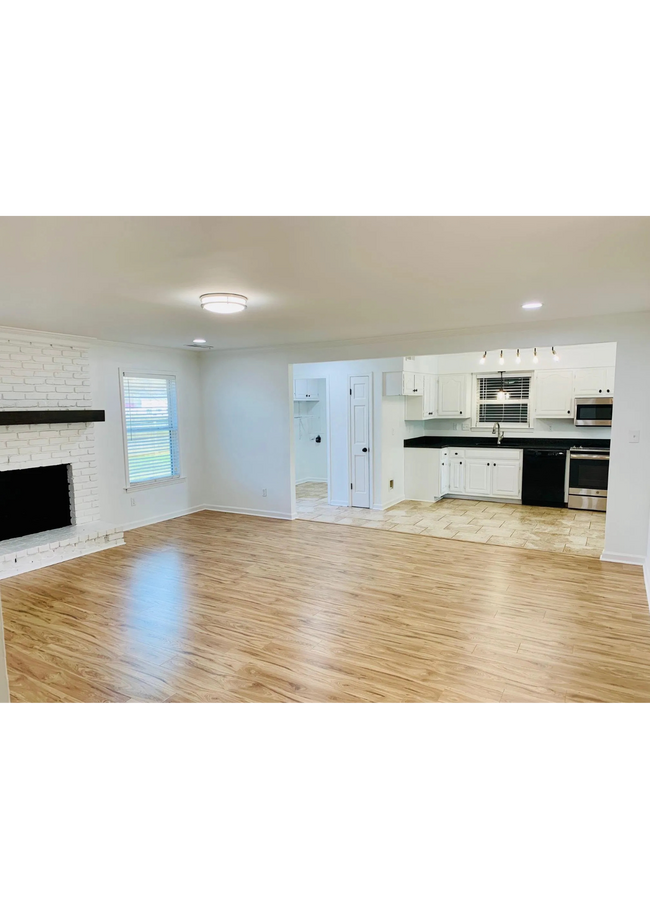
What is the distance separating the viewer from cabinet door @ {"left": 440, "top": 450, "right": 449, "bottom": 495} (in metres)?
7.58

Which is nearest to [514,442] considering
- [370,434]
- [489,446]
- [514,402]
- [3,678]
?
[489,446]

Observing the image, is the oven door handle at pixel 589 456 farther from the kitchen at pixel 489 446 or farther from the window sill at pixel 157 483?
the window sill at pixel 157 483

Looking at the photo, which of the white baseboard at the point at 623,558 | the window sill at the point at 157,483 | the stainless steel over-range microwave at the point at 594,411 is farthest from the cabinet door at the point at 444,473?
the window sill at the point at 157,483

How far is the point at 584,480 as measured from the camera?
6.75m

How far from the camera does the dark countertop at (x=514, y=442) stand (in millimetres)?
7184

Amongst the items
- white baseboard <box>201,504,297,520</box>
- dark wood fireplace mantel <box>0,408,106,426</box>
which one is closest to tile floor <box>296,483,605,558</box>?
white baseboard <box>201,504,297,520</box>

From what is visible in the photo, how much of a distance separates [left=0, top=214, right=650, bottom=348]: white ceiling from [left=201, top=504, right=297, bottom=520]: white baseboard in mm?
2930

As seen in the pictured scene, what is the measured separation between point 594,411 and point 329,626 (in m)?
5.59

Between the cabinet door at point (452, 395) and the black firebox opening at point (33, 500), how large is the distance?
18.8ft

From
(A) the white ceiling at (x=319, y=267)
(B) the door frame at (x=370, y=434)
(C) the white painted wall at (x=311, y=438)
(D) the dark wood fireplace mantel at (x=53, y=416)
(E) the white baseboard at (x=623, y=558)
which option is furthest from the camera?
(C) the white painted wall at (x=311, y=438)

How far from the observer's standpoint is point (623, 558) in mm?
4621

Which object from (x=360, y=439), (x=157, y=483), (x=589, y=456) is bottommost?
(x=157, y=483)

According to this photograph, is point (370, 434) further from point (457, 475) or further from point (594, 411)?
point (594, 411)

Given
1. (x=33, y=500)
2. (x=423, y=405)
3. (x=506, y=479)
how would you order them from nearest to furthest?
(x=33, y=500) < (x=506, y=479) < (x=423, y=405)
